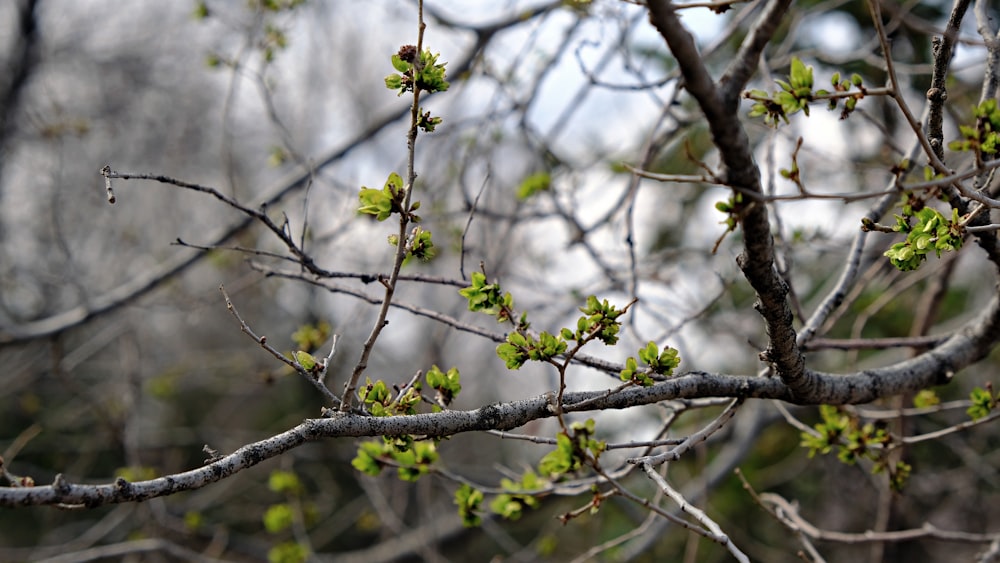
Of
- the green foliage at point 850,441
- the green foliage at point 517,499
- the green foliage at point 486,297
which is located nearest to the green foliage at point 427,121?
the green foliage at point 486,297

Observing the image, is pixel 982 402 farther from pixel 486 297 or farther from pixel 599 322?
pixel 486 297

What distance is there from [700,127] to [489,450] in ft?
14.7

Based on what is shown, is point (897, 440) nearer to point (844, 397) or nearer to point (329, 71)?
point (844, 397)

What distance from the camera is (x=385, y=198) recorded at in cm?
145

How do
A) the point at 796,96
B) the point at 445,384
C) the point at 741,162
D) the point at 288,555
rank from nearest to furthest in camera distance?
the point at 741,162 → the point at 796,96 → the point at 445,384 → the point at 288,555

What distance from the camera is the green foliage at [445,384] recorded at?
1.75 meters

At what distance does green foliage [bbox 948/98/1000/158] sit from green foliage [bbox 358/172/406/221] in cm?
109

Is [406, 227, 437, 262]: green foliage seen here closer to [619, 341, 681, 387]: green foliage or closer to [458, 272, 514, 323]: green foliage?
[458, 272, 514, 323]: green foliage

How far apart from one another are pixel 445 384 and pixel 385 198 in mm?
539

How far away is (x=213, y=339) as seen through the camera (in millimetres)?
10039

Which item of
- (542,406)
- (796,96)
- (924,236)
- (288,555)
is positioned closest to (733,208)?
(796,96)

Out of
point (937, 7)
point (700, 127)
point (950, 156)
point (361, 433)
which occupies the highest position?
point (937, 7)

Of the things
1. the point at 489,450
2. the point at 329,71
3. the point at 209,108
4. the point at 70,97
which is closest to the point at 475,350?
the point at 489,450

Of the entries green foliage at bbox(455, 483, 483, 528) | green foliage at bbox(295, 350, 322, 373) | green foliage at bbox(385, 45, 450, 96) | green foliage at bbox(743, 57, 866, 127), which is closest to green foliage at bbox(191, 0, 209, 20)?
green foliage at bbox(385, 45, 450, 96)
